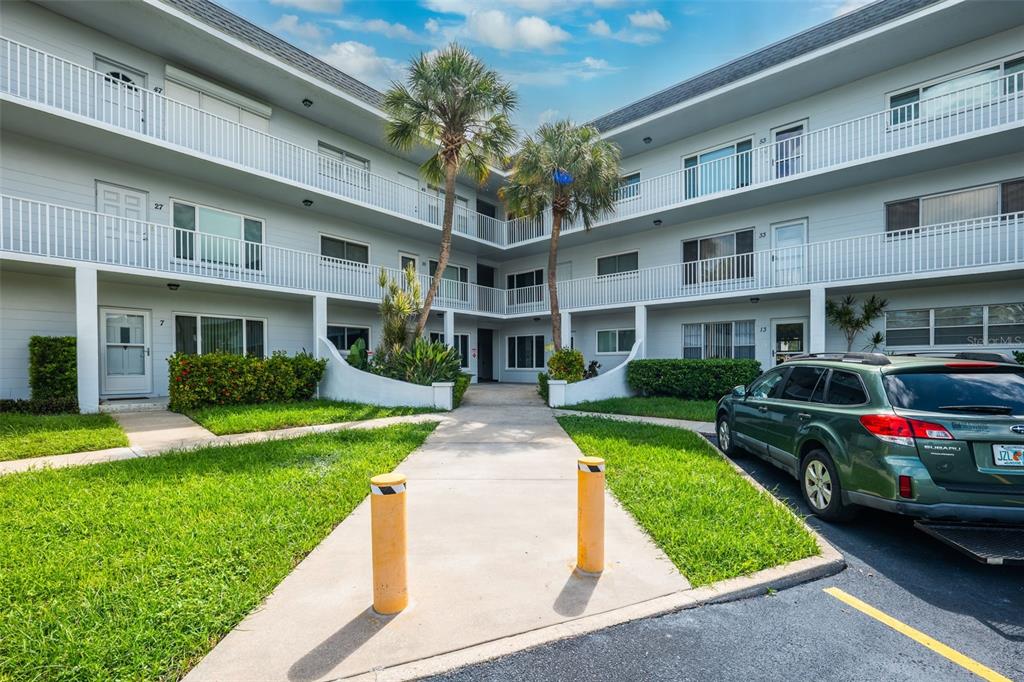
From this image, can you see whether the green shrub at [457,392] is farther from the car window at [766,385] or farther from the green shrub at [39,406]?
the green shrub at [39,406]

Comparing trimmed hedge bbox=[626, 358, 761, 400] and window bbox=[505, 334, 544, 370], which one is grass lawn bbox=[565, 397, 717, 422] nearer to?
trimmed hedge bbox=[626, 358, 761, 400]

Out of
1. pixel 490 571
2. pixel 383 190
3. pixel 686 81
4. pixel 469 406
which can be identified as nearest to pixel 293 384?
pixel 469 406

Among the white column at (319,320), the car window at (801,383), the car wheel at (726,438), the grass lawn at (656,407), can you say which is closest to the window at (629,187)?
the grass lawn at (656,407)

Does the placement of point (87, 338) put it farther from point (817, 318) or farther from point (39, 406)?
point (817, 318)

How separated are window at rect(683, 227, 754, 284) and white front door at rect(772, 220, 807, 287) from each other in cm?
76

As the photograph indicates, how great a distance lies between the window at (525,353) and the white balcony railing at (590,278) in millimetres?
3352

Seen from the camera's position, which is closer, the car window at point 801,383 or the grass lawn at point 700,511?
the grass lawn at point 700,511

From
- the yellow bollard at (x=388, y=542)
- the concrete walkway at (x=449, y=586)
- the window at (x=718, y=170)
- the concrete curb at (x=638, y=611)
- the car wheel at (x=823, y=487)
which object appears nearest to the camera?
the concrete curb at (x=638, y=611)

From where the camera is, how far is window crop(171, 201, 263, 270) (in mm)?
12719

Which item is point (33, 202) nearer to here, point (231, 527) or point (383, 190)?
point (383, 190)

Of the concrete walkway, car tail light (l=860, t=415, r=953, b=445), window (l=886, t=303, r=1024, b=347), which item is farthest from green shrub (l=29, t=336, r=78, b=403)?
window (l=886, t=303, r=1024, b=347)

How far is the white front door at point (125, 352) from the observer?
11914mm

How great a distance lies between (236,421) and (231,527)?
6.20m

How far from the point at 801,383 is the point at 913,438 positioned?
1.77 m
